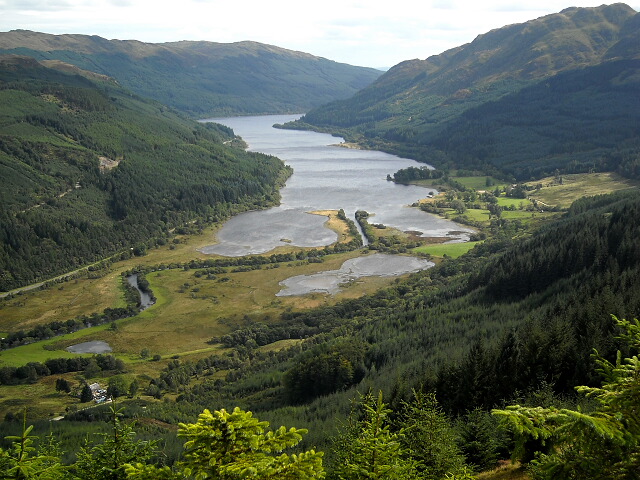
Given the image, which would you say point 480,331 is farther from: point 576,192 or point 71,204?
point 576,192

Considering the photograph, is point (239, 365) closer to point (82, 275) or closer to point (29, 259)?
point (82, 275)

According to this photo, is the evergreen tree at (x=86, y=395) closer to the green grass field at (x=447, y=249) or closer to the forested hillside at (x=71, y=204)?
the forested hillside at (x=71, y=204)

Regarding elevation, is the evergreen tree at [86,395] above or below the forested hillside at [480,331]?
below

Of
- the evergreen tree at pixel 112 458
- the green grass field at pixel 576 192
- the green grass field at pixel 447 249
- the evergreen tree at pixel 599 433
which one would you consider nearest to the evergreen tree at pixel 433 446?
→ the evergreen tree at pixel 112 458

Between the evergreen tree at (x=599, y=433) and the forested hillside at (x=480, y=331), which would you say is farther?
the forested hillside at (x=480, y=331)

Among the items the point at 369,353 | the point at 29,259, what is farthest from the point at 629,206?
the point at 29,259

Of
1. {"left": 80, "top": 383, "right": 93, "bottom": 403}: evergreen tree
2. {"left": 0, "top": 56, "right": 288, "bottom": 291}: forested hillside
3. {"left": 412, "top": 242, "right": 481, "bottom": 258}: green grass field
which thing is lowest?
{"left": 80, "top": 383, "right": 93, "bottom": 403}: evergreen tree

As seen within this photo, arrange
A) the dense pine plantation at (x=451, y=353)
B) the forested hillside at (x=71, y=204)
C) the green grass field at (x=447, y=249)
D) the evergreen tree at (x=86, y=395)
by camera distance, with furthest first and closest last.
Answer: the green grass field at (x=447, y=249)
the forested hillside at (x=71, y=204)
the evergreen tree at (x=86, y=395)
the dense pine plantation at (x=451, y=353)

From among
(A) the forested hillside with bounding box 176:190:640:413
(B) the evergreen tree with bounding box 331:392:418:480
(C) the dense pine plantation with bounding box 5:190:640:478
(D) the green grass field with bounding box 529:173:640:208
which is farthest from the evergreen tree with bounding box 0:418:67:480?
(D) the green grass field with bounding box 529:173:640:208

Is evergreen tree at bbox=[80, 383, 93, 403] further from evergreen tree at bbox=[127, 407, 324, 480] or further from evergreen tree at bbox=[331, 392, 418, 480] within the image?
evergreen tree at bbox=[127, 407, 324, 480]

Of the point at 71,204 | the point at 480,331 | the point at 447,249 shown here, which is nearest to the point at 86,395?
the point at 480,331

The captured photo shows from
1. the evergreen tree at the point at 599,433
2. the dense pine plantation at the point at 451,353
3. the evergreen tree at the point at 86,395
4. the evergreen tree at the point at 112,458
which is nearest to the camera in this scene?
the evergreen tree at the point at 599,433
